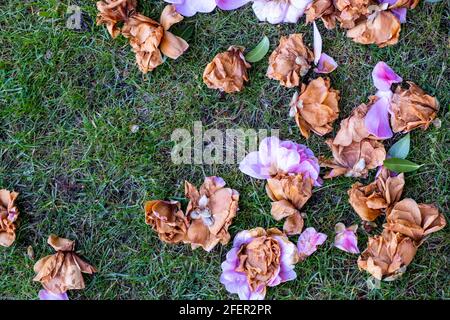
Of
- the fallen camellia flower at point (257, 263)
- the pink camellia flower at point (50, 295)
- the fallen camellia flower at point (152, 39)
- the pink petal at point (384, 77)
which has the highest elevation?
the fallen camellia flower at point (152, 39)

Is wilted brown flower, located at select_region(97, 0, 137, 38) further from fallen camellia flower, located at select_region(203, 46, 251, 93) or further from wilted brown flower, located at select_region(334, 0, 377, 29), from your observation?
wilted brown flower, located at select_region(334, 0, 377, 29)

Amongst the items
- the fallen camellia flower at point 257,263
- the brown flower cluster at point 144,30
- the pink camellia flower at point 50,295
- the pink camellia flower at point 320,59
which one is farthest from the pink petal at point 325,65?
the pink camellia flower at point 50,295

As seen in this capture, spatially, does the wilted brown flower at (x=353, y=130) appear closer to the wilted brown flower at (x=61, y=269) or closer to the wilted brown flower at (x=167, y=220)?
the wilted brown flower at (x=167, y=220)

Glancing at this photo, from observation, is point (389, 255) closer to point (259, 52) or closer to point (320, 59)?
point (320, 59)

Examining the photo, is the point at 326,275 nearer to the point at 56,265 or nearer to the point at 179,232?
the point at 179,232
